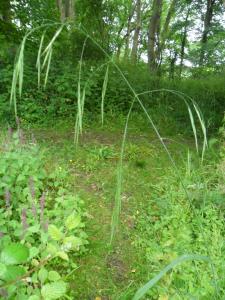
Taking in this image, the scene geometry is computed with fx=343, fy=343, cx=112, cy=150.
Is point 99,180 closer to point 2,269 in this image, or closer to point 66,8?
point 2,269

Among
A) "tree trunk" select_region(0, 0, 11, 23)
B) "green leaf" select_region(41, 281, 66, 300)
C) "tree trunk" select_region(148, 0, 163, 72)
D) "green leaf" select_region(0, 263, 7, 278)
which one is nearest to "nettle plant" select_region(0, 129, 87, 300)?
"green leaf" select_region(41, 281, 66, 300)

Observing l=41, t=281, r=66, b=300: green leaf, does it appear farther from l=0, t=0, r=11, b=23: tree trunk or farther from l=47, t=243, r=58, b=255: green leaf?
l=0, t=0, r=11, b=23: tree trunk

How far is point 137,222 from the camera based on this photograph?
3.34 meters

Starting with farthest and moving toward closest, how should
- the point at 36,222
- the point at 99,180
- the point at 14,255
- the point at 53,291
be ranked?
the point at 99,180, the point at 36,222, the point at 53,291, the point at 14,255

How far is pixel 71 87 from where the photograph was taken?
6.85m

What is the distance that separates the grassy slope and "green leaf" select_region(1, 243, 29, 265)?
3.03 feet

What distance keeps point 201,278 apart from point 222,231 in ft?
2.44

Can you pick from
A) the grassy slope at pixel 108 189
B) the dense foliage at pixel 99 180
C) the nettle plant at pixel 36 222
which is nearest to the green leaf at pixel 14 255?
the dense foliage at pixel 99 180

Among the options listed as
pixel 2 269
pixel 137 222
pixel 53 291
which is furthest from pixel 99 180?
pixel 2 269

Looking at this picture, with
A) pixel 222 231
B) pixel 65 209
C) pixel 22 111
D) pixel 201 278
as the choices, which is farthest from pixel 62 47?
pixel 201 278

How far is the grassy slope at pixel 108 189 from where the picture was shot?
2.64 meters

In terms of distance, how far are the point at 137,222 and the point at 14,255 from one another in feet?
6.62

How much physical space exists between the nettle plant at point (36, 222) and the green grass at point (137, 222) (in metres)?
0.22

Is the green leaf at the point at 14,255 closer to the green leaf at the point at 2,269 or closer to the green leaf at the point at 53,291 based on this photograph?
the green leaf at the point at 2,269
